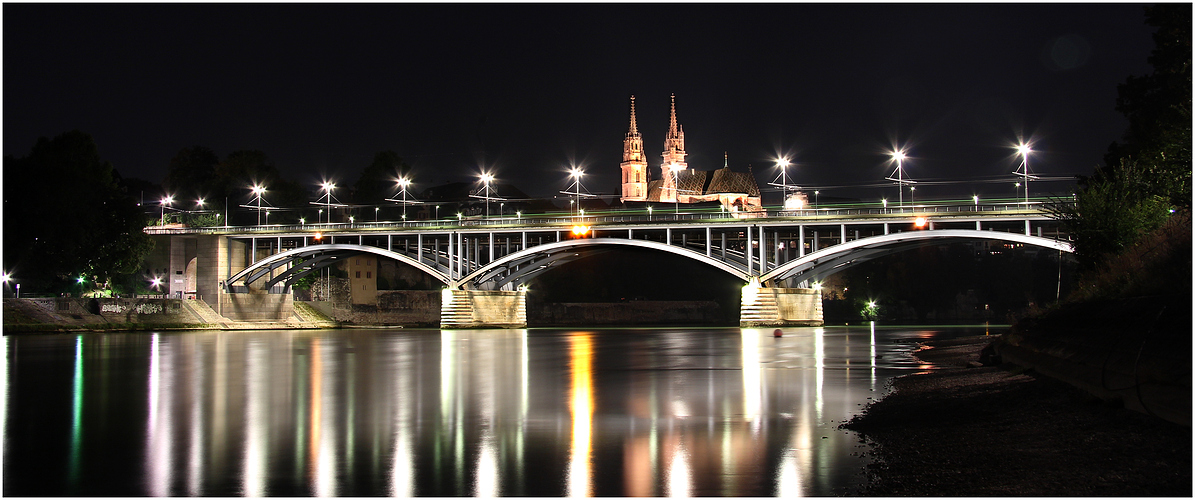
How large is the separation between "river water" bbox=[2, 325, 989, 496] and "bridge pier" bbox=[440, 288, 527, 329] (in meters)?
48.5

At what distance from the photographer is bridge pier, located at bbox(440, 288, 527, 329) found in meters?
88.1

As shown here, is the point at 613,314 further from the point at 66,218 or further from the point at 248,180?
the point at 66,218

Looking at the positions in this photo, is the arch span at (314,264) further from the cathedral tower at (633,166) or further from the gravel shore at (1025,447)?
the cathedral tower at (633,166)

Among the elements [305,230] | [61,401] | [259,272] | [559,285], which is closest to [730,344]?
[61,401]

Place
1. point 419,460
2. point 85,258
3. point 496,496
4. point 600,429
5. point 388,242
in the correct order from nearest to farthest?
1. point 496,496
2. point 419,460
3. point 600,429
4. point 85,258
5. point 388,242

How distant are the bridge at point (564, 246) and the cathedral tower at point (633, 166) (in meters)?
93.3

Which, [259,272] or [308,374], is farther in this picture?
[259,272]

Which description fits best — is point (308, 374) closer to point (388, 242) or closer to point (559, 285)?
point (388, 242)

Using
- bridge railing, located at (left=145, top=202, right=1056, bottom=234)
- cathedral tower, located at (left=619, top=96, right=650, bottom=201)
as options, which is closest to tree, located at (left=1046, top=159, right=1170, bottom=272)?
bridge railing, located at (left=145, top=202, right=1056, bottom=234)

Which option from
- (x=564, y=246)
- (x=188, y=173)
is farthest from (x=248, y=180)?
(x=564, y=246)

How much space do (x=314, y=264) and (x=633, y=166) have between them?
350ft

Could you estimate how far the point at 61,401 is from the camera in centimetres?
2458

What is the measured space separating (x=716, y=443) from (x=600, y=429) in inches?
110

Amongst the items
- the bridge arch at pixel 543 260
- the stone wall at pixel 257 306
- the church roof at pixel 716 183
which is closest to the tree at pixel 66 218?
the stone wall at pixel 257 306
